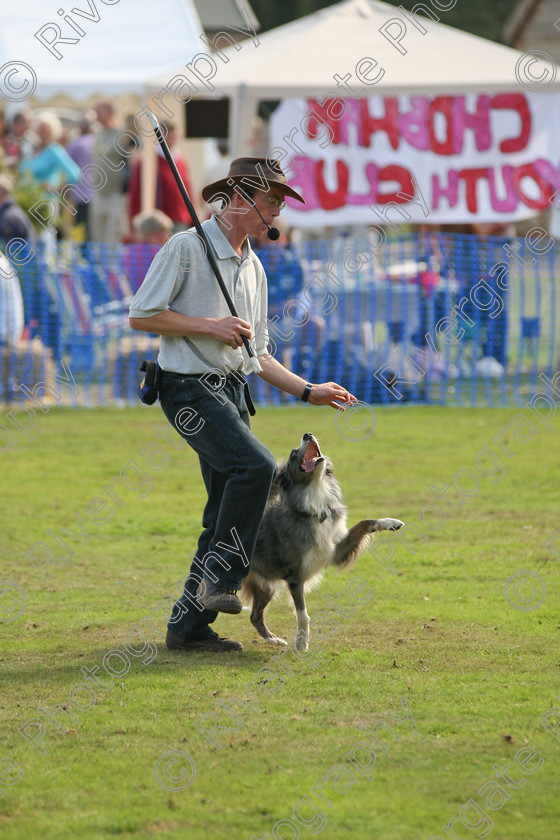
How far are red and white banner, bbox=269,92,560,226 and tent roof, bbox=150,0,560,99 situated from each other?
31 centimetres

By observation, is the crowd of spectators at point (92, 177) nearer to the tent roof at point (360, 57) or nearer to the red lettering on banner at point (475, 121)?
the tent roof at point (360, 57)

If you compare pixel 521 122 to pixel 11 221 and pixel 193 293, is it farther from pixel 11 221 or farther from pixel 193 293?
pixel 193 293

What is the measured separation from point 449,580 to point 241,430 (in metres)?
2.21

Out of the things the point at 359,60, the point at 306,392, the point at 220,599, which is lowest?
the point at 220,599

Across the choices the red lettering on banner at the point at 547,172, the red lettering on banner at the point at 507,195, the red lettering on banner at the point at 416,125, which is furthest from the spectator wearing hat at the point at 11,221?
the red lettering on banner at the point at 547,172

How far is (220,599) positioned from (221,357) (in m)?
1.14

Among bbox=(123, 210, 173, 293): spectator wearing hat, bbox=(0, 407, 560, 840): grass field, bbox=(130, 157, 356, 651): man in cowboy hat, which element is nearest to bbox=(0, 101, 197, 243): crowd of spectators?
bbox=(123, 210, 173, 293): spectator wearing hat

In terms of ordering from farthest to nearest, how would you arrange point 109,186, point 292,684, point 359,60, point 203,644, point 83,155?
point 83,155 < point 109,186 < point 359,60 < point 203,644 < point 292,684

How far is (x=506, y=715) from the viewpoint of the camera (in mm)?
4445

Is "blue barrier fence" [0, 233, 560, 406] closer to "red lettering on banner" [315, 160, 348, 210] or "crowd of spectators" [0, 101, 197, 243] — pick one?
"red lettering on banner" [315, 160, 348, 210]

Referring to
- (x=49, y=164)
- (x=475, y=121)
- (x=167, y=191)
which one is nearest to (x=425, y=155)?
(x=475, y=121)

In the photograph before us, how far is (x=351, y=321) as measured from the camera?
13562 mm

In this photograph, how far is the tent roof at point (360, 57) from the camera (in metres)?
13.6

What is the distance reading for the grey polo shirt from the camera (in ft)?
16.6
